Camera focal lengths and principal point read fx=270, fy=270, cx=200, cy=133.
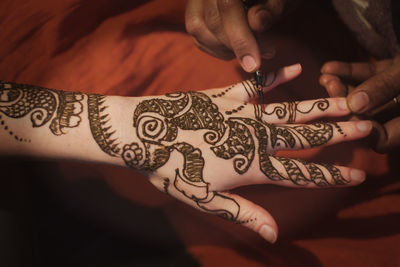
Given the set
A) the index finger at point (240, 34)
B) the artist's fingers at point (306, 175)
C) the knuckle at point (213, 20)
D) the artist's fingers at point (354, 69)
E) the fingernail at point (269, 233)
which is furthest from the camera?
the artist's fingers at point (354, 69)

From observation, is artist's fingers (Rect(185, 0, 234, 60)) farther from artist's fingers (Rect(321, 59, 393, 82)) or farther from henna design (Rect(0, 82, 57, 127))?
henna design (Rect(0, 82, 57, 127))

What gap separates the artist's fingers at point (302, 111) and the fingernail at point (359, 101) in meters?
0.03

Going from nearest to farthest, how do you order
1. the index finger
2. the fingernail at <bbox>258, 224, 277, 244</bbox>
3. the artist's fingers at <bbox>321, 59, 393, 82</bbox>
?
the fingernail at <bbox>258, 224, 277, 244</bbox> < the index finger < the artist's fingers at <bbox>321, 59, 393, 82</bbox>

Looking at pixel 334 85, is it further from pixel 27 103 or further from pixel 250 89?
pixel 27 103

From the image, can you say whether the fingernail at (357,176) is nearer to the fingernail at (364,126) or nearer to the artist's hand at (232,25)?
the fingernail at (364,126)

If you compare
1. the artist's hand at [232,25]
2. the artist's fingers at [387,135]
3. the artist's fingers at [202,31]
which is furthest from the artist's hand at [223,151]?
the artist's fingers at [202,31]

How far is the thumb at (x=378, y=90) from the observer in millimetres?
1051

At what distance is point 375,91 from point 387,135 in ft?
0.76

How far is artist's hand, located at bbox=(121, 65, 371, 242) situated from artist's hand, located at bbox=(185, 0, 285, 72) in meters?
0.23

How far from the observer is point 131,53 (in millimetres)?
1432

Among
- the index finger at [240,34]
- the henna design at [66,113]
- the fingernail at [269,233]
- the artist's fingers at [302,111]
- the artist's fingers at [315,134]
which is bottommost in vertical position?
the fingernail at [269,233]

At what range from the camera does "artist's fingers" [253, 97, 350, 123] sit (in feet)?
3.71

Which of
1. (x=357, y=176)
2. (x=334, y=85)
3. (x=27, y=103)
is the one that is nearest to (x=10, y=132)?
(x=27, y=103)

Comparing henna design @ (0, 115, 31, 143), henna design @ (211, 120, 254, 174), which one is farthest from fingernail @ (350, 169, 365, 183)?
henna design @ (0, 115, 31, 143)
